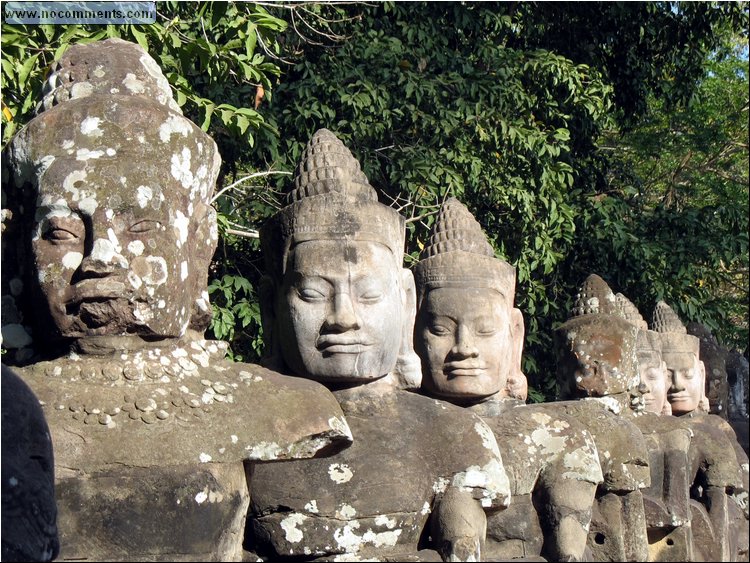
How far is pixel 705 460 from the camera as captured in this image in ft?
36.6

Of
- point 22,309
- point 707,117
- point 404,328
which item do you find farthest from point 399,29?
point 707,117

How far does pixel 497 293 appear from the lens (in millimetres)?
7371

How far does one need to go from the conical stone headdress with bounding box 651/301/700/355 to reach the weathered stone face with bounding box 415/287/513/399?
5.47 meters

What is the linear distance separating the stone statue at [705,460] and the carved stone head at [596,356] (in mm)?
2119

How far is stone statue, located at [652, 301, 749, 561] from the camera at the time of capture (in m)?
10.6

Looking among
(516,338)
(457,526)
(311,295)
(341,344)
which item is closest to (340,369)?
(341,344)

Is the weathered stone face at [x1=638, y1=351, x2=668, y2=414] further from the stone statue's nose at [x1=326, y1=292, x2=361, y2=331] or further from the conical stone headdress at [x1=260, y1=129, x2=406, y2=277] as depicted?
the stone statue's nose at [x1=326, y1=292, x2=361, y2=331]

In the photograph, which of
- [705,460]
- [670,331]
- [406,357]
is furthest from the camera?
[670,331]

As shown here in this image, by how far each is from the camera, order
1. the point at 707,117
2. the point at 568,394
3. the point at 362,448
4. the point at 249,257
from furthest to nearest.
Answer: the point at 707,117, the point at 249,257, the point at 568,394, the point at 362,448

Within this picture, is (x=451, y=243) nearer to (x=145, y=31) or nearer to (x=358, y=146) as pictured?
(x=145, y=31)

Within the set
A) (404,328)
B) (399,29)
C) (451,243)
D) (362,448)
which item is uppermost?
(399,29)

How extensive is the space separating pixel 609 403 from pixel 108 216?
4.66m

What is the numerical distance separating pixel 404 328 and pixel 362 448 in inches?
38.3

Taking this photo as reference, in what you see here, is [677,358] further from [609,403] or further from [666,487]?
[609,403]
